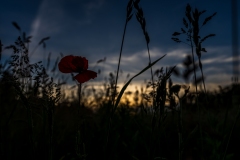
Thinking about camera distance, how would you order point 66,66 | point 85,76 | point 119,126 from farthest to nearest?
point 119,126 → point 66,66 → point 85,76

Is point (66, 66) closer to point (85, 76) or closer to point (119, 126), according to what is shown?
point (85, 76)

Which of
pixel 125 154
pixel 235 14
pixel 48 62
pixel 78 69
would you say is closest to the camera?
pixel 78 69

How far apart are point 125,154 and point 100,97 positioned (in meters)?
3.94

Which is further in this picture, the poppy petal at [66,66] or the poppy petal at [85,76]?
the poppy petal at [66,66]

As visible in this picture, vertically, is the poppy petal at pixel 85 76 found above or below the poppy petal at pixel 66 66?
below

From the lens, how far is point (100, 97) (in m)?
6.75

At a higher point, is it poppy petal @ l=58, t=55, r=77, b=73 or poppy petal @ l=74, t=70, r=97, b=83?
poppy petal @ l=58, t=55, r=77, b=73

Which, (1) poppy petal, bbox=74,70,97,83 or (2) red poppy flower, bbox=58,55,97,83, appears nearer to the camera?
(1) poppy petal, bbox=74,70,97,83

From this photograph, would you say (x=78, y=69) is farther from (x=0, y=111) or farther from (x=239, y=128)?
(x=239, y=128)

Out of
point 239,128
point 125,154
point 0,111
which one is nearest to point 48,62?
point 0,111

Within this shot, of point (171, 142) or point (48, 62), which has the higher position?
point (48, 62)

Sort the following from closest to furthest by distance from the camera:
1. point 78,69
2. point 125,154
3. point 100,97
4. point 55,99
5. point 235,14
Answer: point 55,99, point 78,69, point 235,14, point 125,154, point 100,97

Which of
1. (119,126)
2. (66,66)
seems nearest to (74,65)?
(66,66)

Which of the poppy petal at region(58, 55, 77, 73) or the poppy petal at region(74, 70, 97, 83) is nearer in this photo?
the poppy petal at region(74, 70, 97, 83)
